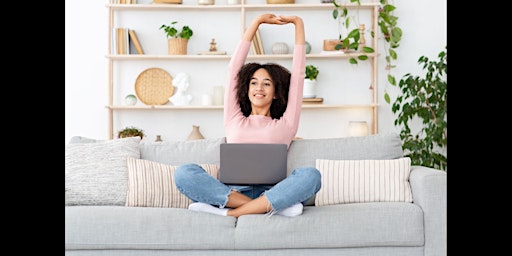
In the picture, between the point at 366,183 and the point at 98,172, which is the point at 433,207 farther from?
the point at 98,172

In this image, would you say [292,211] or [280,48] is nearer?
[292,211]

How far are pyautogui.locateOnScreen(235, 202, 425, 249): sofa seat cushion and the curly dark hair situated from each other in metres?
0.85

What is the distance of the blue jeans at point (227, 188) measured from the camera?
2.87 meters

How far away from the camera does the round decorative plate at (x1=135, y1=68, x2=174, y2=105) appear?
5586 millimetres

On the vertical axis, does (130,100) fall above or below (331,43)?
below

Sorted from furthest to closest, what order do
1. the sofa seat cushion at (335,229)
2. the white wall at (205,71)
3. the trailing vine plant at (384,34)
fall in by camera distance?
the white wall at (205,71) < the trailing vine plant at (384,34) < the sofa seat cushion at (335,229)

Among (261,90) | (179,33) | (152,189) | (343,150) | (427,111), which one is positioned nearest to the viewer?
(152,189)

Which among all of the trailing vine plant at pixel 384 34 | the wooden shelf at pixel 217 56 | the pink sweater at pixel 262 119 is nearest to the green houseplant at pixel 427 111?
the trailing vine plant at pixel 384 34

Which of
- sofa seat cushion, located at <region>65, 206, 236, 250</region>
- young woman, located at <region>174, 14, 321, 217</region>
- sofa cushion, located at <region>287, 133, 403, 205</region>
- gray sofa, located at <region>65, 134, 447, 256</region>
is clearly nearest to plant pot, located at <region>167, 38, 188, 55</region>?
young woman, located at <region>174, 14, 321, 217</region>

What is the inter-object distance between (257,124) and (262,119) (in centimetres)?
5

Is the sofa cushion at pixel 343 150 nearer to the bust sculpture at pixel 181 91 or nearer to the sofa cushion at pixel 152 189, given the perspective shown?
the sofa cushion at pixel 152 189

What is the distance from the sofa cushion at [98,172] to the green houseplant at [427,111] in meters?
2.53

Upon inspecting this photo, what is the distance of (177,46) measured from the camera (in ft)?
17.8

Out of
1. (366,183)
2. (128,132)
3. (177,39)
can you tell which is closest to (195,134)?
(128,132)
